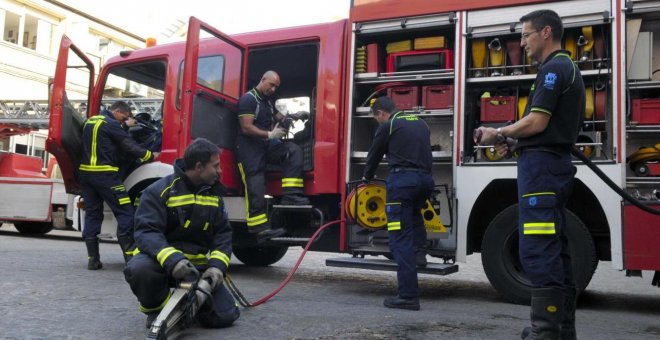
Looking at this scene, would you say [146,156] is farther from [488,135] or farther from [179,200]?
[488,135]

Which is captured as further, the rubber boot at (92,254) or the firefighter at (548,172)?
the rubber boot at (92,254)

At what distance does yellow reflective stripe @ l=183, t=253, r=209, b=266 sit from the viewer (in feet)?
11.2

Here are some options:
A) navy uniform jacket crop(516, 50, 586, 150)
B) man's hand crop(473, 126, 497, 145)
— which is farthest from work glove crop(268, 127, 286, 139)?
navy uniform jacket crop(516, 50, 586, 150)

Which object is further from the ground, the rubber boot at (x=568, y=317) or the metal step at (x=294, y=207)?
the metal step at (x=294, y=207)

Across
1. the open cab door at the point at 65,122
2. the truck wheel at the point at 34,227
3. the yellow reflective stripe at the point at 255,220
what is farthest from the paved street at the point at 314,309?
the truck wheel at the point at 34,227

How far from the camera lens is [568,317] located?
308cm

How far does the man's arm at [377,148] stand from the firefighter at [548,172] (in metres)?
1.40

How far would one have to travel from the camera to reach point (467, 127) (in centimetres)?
487

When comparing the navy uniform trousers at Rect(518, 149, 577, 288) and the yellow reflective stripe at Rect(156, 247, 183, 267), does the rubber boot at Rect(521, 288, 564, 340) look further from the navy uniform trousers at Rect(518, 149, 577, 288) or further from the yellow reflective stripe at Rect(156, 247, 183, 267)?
the yellow reflective stripe at Rect(156, 247, 183, 267)

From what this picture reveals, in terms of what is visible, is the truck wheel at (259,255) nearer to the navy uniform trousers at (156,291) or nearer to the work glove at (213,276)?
the navy uniform trousers at (156,291)

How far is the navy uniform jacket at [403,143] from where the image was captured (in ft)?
14.6

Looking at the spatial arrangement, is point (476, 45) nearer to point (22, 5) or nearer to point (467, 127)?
point (467, 127)

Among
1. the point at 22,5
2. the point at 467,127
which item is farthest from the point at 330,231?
the point at 22,5

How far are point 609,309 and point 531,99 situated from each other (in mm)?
2526
